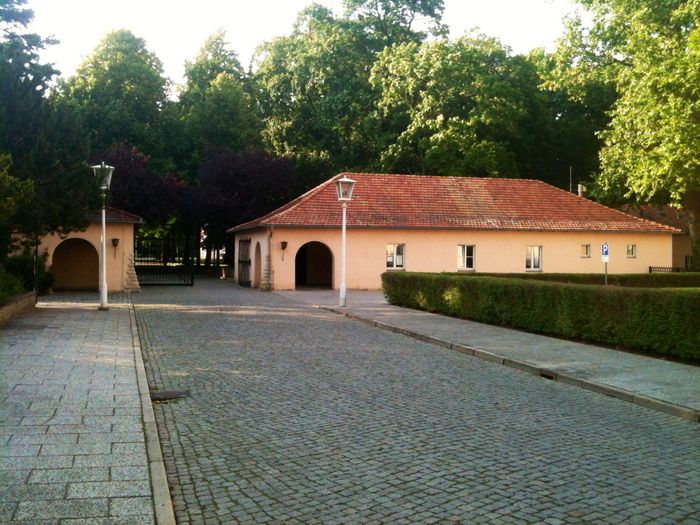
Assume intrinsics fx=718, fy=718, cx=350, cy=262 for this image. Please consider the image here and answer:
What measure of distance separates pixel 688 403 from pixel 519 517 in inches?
190

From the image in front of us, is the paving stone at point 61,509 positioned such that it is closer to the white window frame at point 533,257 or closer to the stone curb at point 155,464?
the stone curb at point 155,464

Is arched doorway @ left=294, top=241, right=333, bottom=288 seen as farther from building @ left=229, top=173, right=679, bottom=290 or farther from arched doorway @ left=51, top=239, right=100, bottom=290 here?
arched doorway @ left=51, top=239, right=100, bottom=290

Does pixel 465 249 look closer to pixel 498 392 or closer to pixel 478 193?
pixel 478 193

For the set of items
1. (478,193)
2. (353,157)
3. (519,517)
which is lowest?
(519,517)

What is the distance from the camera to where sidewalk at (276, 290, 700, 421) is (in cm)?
941

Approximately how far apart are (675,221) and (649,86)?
23051 mm

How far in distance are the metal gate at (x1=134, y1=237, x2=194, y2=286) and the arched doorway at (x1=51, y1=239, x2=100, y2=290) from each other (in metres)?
2.12

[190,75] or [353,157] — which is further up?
[190,75]

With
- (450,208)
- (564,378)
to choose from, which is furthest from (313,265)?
(564,378)

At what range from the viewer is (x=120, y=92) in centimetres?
5328

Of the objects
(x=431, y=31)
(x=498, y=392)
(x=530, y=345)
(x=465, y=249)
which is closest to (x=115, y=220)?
(x=465, y=249)

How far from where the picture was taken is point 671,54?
33.7m

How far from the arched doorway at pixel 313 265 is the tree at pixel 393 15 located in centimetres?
2043

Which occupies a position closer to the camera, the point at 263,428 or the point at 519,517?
the point at 519,517
